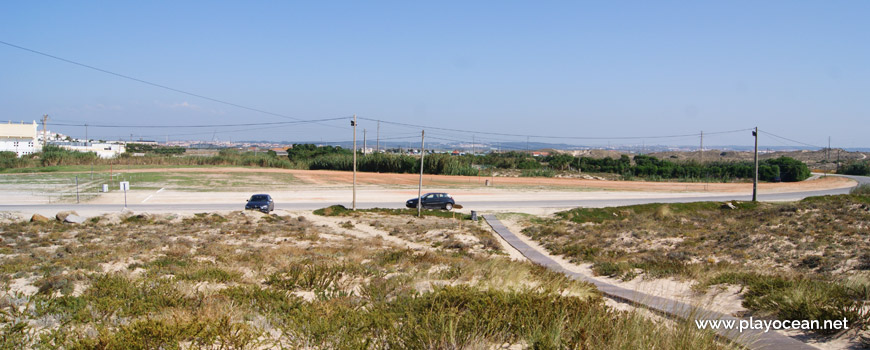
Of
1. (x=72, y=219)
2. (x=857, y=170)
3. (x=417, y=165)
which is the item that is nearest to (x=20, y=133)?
(x=417, y=165)

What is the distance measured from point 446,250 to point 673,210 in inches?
969

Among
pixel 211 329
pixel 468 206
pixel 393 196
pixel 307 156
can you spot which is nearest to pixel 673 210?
pixel 468 206

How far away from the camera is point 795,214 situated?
28781 millimetres

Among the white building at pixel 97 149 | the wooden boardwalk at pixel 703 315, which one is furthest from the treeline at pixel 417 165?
the wooden boardwalk at pixel 703 315

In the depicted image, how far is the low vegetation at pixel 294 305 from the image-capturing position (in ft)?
23.8

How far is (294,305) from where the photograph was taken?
9.41 m

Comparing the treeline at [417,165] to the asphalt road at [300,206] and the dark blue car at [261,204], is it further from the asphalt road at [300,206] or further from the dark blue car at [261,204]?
the dark blue car at [261,204]

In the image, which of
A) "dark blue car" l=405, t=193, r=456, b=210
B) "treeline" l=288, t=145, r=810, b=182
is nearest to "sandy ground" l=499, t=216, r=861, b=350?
"dark blue car" l=405, t=193, r=456, b=210

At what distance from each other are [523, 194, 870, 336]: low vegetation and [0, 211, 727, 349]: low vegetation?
405 centimetres

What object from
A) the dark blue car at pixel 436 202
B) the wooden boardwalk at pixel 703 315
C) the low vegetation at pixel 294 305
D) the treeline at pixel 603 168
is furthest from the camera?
the treeline at pixel 603 168

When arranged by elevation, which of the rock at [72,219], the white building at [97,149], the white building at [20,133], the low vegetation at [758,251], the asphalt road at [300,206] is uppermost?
the white building at [20,133]

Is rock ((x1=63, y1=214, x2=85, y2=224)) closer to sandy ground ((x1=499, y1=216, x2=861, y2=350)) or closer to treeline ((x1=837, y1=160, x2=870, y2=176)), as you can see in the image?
sandy ground ((x1=499, y1=216, x2=861, y2=350))

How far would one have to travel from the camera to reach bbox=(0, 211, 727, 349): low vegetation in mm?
7254

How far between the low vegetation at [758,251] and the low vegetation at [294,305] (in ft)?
13.3
